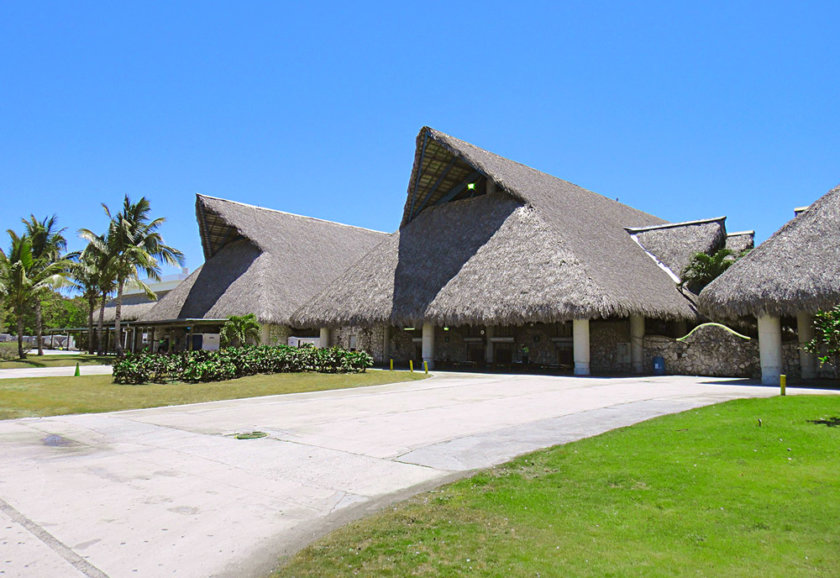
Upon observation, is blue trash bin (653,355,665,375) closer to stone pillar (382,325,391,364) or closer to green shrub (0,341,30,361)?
stone pillar (382,325,391,364)

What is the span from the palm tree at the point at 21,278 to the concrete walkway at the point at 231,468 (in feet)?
83.3

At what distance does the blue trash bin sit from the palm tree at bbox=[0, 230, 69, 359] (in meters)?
31.7

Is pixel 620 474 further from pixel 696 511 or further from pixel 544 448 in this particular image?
pixel 544 448

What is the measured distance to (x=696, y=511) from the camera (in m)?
4.75

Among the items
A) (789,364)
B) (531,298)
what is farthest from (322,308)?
(789,364)

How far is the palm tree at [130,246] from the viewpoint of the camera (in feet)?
118

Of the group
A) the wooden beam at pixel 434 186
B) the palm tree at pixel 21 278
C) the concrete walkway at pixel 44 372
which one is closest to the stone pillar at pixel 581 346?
the wooden beam at pixel 434 186

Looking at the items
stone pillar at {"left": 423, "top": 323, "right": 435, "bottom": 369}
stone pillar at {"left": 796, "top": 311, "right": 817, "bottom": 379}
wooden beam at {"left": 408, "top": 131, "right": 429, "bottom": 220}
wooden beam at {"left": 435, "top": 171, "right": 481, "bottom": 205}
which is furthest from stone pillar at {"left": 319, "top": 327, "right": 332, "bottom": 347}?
stone pillar at {"left": 796, "top": 311, "right": 817, "bottom": 379}

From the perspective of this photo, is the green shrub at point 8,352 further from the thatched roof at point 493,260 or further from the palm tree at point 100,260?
the thatched roof at point 493,260

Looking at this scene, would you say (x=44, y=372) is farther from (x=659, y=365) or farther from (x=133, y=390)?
(x=659, y=365)

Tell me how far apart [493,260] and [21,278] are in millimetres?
26201

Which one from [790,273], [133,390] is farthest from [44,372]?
[790,273]

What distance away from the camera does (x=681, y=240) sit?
29828 millimetres

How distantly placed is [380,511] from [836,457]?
17.1 feet
